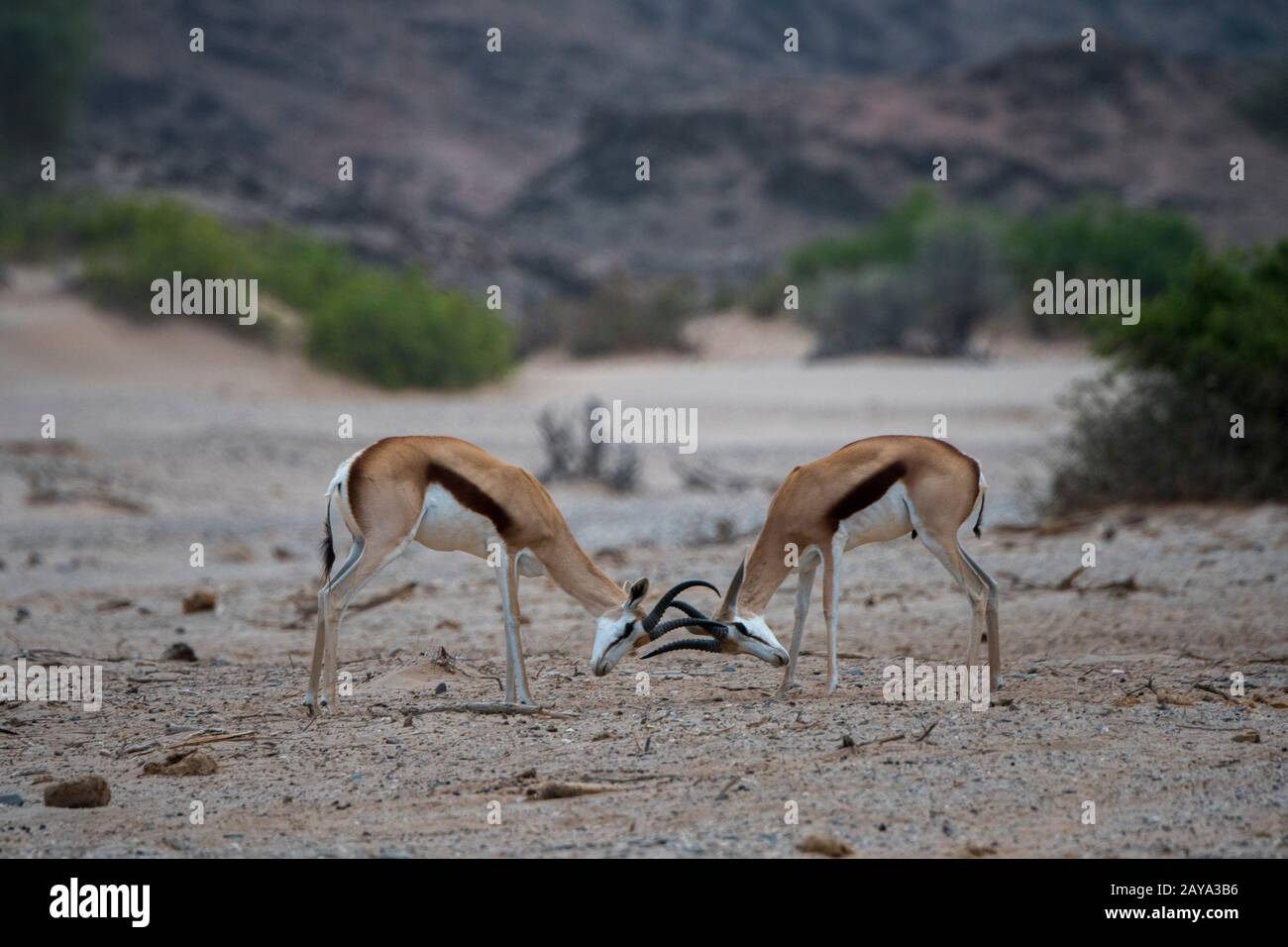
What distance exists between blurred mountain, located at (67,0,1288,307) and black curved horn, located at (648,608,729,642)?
116ft

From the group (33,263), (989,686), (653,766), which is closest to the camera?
(653,766)

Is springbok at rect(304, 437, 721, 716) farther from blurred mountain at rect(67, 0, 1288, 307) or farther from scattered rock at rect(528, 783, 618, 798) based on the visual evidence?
blurred mountain at rect(67, 0, 1288, 307)

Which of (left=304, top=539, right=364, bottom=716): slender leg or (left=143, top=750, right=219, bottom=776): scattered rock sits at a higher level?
(left=304, top=539, right=364, bottom=716): slender leg

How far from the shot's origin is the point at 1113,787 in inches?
225

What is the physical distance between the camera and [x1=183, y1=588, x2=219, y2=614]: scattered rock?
10.5m

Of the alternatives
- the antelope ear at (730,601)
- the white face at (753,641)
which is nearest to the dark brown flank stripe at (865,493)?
the antelope ear at (730,601)

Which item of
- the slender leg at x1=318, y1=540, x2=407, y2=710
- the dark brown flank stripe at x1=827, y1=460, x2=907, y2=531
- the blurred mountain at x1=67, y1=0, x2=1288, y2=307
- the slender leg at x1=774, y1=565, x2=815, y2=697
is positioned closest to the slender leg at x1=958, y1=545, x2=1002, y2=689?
the dark brown flank stripe at x1=827, y1=460, x2=907, y2=531

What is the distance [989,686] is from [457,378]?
20.0 m

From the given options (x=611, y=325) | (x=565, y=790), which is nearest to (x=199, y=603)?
(x=565, y=790)

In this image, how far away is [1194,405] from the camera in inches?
517

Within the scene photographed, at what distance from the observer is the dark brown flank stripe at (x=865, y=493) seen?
7.37m

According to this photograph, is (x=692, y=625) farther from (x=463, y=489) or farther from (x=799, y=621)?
(x=463, y=489)
